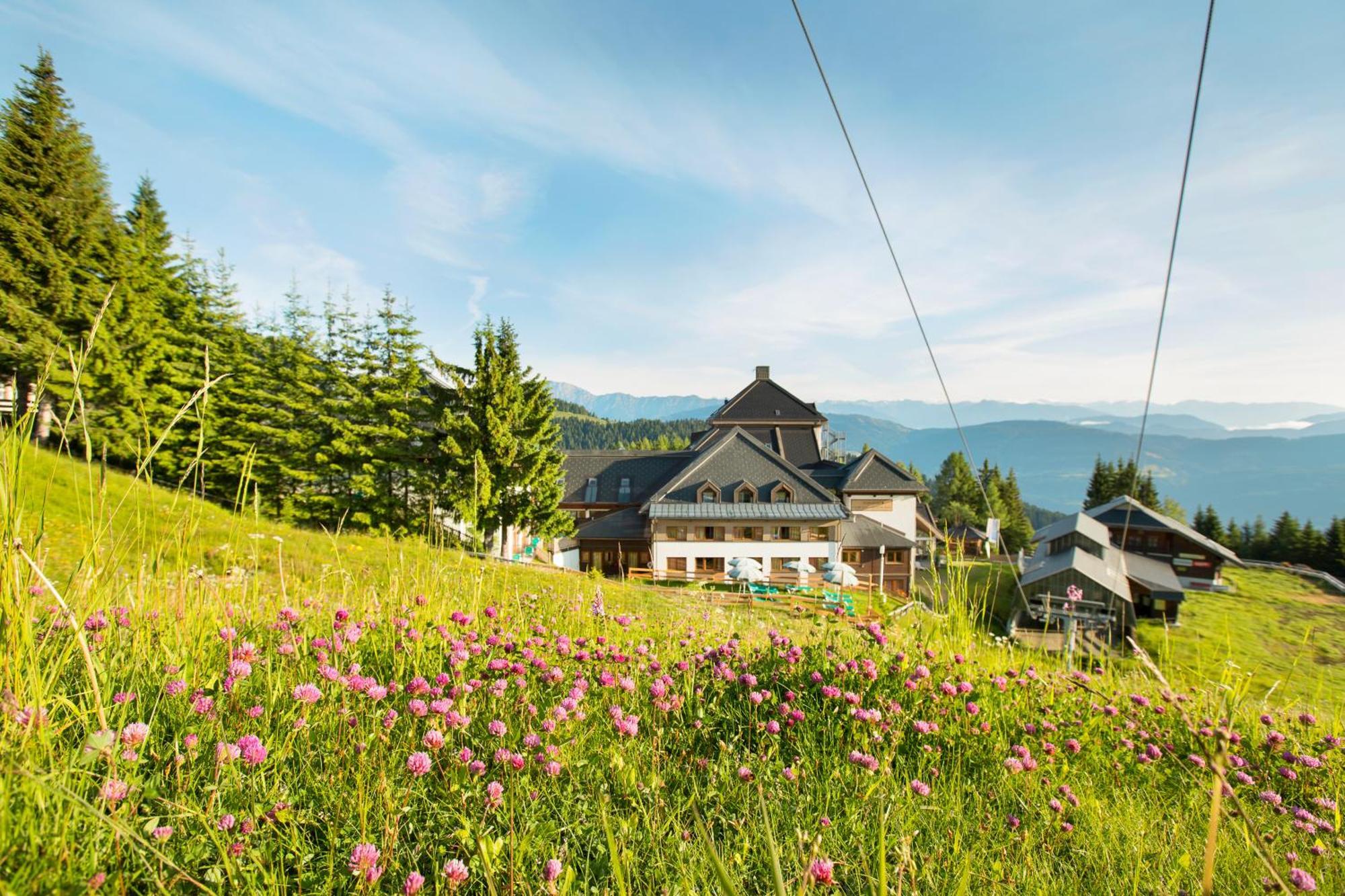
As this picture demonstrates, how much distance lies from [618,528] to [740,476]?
7.68m

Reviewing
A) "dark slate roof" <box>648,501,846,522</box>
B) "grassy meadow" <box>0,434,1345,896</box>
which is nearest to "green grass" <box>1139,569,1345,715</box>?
"dark slate roof" <box>648,501,846,522</box>

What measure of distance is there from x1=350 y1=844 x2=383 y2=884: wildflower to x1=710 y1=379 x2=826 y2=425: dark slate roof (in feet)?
148

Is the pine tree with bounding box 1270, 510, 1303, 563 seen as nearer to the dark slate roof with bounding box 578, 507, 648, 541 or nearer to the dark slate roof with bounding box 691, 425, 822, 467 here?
the dark slate roof with bounding box 691, 425, 822, 467

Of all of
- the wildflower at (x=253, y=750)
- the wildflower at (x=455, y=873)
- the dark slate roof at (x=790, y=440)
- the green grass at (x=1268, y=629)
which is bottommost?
the green grass at (x=1268, y=629)

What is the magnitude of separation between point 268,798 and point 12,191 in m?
29.9

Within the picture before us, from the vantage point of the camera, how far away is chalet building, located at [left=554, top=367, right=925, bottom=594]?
2914cm

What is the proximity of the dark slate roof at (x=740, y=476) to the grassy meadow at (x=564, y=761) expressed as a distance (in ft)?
87.1

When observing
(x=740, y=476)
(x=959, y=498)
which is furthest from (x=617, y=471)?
(x=959, y=498)

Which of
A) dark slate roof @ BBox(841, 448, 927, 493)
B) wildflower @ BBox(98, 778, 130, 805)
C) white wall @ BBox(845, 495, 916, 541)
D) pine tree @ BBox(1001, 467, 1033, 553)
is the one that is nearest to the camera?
wildflower @ BBox(98, 778, 130, 805)

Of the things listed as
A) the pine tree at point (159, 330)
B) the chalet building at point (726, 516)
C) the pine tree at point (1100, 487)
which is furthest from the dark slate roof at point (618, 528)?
the pine tree at point (1100, 487)

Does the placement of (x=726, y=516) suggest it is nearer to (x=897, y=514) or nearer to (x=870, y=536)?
(x=870, y=536)

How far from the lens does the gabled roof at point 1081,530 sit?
33.5 metres

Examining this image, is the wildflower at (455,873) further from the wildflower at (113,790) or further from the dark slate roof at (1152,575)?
the dark slate roof at (1152,575)

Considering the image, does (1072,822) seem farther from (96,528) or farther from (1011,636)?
(96,528)
